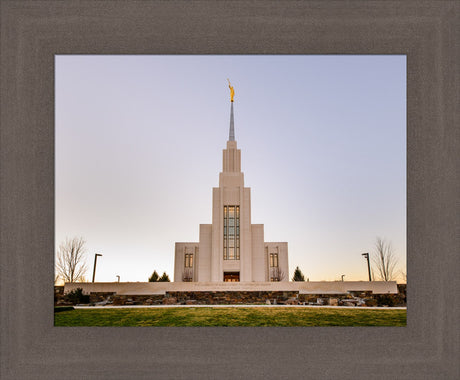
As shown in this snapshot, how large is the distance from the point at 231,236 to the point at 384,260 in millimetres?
6935

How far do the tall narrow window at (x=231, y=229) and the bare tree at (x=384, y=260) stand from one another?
20.5 feet

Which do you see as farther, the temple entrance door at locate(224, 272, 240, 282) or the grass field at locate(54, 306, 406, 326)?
the temple entrance door at locate(224, 272, 240, 282)

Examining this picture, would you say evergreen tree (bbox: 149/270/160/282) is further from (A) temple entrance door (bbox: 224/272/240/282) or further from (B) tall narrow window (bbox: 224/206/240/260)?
(B) tall narrow window (bbox: 224/206/240/260)

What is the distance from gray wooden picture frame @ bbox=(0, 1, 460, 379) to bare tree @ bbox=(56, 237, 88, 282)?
15.2 metres

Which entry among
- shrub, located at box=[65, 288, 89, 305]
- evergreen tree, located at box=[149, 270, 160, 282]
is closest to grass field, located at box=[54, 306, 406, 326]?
shrub, located at box=[65, 288, 89, 305]

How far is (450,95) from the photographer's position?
348 centimetres

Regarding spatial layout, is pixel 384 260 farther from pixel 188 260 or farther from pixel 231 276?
pixel 188 260

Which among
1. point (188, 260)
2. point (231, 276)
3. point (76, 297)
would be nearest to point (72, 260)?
point (76, 297)

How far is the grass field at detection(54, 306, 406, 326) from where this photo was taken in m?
9.03

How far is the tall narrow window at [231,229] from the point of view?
21.4m
